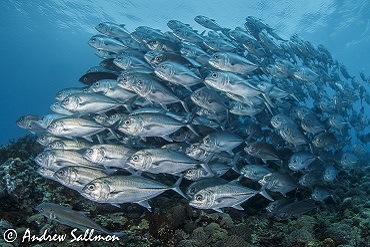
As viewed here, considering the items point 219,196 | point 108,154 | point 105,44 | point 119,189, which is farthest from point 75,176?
point 105,44

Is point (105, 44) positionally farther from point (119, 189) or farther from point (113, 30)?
point (119, 189)

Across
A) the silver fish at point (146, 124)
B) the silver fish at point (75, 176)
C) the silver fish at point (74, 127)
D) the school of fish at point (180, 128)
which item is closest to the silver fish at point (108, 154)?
the school of fish at point (180, 128)

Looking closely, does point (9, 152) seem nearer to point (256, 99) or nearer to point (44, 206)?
point (44, 206)

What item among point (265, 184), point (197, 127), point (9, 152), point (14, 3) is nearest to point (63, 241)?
point (197, 127)

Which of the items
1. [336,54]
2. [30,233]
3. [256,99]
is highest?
[336,54]

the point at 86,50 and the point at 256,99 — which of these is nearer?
the point at 256,99

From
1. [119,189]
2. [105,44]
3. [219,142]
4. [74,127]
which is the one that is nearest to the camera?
[119,189]

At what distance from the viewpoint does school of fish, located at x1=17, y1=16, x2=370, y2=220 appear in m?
4.97

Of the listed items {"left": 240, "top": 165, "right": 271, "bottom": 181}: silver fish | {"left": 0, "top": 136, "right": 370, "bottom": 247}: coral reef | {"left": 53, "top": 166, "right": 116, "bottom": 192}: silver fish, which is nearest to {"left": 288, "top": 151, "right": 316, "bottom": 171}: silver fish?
{"left": 240, "top": 165, "right": 271, "bottom": 181}: silver fish

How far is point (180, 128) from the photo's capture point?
22.6 feet

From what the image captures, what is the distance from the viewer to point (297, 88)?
10.8 metres

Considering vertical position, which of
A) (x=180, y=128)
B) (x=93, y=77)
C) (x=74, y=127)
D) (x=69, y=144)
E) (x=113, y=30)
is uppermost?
(x=113, y=30)

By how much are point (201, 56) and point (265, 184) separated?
3.66 metres

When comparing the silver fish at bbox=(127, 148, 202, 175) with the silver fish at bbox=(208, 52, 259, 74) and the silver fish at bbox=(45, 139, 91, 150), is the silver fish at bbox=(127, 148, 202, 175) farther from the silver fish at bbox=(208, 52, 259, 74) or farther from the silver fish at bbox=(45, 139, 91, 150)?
the silver fish at bbox=(208, 52, 259, 74)
